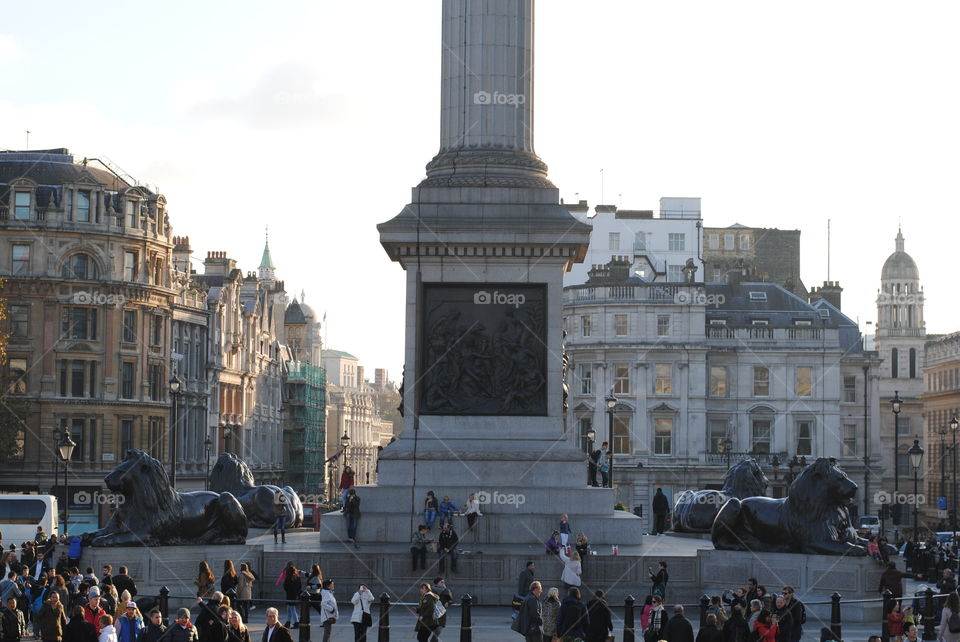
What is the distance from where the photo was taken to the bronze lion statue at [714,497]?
43.0 m

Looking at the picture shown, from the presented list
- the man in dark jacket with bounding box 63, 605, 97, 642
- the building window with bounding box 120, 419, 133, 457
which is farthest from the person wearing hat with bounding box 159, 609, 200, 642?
the building window with bounding box 120, 419, 133, 457

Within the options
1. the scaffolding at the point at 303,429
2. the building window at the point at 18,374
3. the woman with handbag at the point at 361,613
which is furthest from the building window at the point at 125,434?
the woman with handbag at the point at 361,613

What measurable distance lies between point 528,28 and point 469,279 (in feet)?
22.0

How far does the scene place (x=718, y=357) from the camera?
97.1 meters

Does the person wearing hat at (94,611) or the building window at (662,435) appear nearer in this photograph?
the person wearing hat at (94,611)

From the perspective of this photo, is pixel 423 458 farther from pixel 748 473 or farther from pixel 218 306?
pixel 218 306

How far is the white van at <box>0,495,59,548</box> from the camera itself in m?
51.2

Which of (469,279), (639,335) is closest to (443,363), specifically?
(469,279)

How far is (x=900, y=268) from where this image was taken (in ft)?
521

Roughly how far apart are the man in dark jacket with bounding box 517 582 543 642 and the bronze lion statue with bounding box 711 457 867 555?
10.9 m

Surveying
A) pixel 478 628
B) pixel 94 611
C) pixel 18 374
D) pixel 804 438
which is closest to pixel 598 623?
pixel 478 628

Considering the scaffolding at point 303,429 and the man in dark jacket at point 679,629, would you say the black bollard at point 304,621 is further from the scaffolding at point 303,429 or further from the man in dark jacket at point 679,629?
the scaffolding at point 303,429

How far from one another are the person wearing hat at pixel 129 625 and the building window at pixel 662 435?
73873 millimetres

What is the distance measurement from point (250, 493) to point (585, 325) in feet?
188
